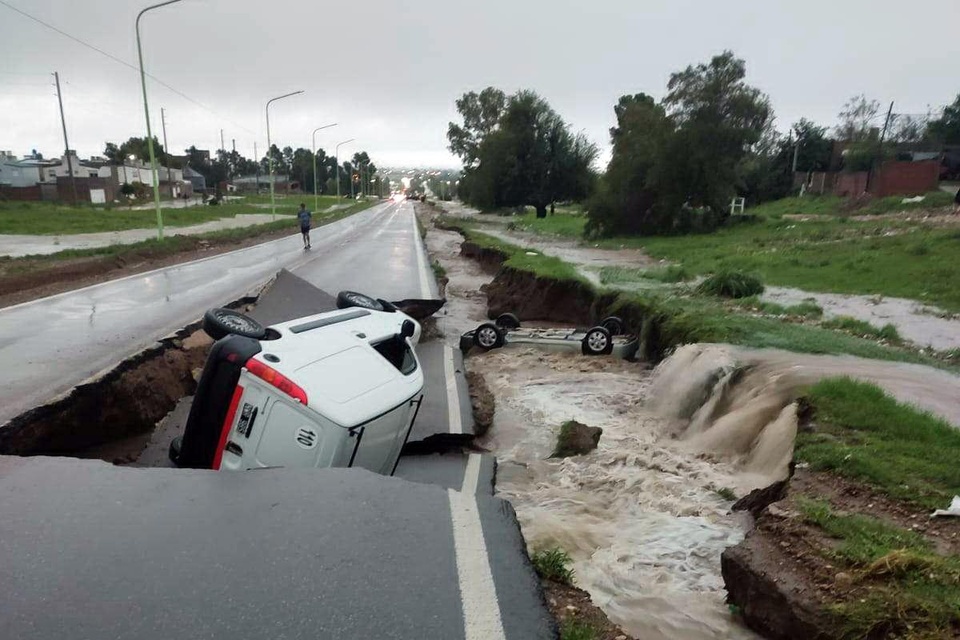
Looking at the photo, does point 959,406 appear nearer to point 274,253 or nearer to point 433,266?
point 433,266

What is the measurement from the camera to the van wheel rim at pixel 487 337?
13.5 metres

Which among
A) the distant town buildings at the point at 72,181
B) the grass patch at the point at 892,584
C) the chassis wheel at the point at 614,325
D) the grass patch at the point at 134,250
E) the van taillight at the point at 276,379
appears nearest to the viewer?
the grass patch at the point at 892,584

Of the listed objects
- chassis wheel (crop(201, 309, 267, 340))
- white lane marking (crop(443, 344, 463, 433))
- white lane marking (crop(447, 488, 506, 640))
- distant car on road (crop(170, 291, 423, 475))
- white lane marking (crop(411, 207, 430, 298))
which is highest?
chassis wheel (crop(201, 309, 267, 340))

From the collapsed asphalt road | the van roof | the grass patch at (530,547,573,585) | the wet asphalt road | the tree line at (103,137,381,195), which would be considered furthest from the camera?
the tree line at (103,137,381,195)

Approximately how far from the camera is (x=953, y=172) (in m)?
40.9

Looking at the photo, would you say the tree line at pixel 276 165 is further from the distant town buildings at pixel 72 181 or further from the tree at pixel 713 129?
the tree at pixel 713 129

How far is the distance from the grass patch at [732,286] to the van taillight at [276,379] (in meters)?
13.3

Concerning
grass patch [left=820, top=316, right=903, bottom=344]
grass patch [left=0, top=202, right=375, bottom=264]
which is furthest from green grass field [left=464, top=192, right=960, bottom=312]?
grass patch [left=0, top=202, right=375, bottom=264]

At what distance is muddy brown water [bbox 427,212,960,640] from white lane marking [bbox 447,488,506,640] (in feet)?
4.21

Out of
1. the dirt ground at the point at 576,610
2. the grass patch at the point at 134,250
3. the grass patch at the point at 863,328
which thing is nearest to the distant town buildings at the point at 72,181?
the grass patch at the point at 134,250

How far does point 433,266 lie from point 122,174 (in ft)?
264

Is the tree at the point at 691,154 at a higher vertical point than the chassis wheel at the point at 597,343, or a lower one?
higher

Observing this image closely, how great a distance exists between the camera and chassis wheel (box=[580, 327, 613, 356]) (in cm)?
1280

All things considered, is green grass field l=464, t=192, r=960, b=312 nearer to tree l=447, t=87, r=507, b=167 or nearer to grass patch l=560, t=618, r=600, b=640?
grass patch l=560, t=618, r=600, b=640
